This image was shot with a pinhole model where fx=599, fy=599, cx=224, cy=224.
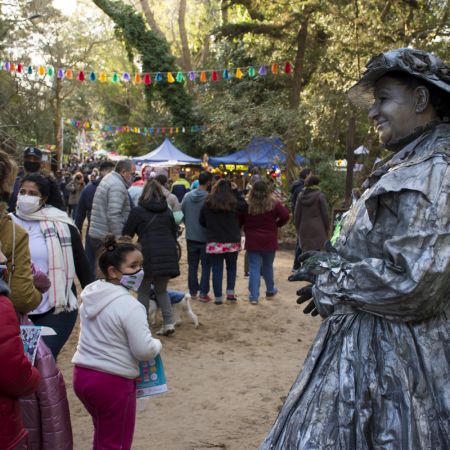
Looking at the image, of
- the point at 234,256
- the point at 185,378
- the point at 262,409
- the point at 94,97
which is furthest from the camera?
the point at 94,97

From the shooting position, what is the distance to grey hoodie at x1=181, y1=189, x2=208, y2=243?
8.77 metres

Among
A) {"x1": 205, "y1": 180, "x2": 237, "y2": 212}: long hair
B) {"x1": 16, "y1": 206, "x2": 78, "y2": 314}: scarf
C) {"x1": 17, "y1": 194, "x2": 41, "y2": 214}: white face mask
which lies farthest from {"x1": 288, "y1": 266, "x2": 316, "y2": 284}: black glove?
{"x1": 205, "y1": 180, "x2": 237, "y2": 212}: long hair

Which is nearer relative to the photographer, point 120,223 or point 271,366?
point 271,366

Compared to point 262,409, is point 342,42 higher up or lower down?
higher up

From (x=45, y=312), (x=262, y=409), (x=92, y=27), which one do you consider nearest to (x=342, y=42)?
(x=262, y=409)

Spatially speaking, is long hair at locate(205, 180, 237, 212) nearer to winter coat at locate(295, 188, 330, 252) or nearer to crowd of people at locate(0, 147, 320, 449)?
winter coat at locate(295, 188, 330, 252)

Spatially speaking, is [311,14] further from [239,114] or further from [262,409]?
[262,409]

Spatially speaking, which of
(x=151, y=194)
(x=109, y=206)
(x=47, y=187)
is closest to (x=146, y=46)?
(x=109, y=206)

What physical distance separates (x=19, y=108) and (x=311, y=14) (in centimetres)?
932

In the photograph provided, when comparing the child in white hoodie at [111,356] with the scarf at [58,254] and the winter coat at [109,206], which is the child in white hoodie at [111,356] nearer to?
the scarf at [58,254]

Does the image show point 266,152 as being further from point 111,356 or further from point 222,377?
point 111,356

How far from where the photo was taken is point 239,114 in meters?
18.3

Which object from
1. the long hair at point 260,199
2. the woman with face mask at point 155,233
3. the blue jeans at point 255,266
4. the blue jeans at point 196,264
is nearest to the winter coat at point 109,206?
the woman with face mask at point 155,233

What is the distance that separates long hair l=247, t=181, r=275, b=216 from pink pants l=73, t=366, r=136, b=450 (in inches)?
220
